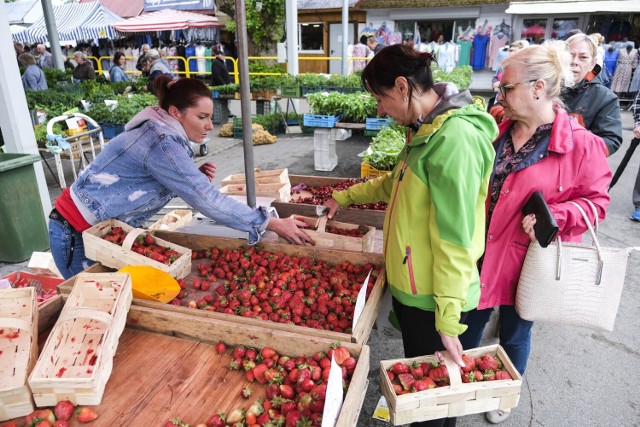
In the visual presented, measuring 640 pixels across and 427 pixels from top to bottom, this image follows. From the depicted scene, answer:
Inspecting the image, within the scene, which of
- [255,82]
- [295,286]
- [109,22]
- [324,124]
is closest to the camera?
[295,286]

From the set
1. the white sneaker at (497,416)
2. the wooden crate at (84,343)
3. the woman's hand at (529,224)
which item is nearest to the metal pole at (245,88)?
the wooden crate at (84,343)

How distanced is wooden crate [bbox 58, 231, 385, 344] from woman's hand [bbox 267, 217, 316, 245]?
2.4 inches

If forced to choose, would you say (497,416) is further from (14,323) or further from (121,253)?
(14,323)

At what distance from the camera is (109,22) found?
21688 millimetres

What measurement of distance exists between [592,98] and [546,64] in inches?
60.9

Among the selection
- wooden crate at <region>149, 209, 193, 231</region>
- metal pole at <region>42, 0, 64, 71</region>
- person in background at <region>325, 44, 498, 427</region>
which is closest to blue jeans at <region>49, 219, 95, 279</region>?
wooden crate at <region>149, 209, 193, 231</region>

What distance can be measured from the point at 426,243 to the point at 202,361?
3.36 feet

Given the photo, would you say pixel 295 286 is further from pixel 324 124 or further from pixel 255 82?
pixel 255 82

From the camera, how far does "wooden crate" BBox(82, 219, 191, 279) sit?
2.22 m

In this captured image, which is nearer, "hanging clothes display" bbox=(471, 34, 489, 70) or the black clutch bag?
the black clutch bag

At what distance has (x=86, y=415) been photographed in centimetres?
147

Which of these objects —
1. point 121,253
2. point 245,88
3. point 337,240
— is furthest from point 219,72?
point 121,253

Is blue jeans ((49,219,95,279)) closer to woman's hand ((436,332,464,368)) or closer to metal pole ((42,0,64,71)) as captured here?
woman's hand ((436,332,464,368))

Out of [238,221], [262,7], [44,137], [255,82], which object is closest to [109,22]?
[262,7]
